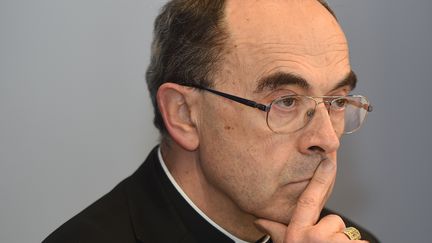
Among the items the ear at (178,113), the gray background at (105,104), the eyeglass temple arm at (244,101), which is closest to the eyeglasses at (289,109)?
the eyeglass temple arm at (244,101)

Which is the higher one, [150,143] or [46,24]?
[46,24]

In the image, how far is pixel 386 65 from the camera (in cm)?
303

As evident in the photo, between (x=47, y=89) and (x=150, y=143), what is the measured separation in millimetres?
513

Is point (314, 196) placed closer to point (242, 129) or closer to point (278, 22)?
point (242, 129)

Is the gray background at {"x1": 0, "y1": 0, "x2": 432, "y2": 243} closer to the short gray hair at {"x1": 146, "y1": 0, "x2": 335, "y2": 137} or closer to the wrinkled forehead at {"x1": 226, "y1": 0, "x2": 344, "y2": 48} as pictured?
the short gray hair at {"x1": 146, "y1": 0, "x2": 335, "y2": 137}

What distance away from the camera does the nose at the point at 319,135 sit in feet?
6.25

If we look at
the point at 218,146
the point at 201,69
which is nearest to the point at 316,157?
the point at 218,146

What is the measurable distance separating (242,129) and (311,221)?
35cm

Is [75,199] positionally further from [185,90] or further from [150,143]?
[185,90]

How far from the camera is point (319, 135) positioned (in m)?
1.91

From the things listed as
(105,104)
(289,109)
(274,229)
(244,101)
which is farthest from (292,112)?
(105,104)

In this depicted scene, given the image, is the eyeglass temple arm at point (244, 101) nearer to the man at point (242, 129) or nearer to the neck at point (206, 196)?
the man at point (242, 129)

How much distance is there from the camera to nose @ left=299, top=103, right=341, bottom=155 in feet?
6.25

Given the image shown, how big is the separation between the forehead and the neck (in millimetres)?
370
